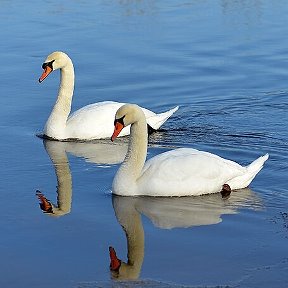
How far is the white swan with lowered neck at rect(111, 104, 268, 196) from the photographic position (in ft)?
29.5

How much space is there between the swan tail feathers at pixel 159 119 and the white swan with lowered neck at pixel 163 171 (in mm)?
2325

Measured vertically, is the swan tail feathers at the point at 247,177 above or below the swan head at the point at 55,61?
below

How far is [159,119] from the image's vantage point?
1157 centimetres

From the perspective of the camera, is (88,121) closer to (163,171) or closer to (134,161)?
(134,161)

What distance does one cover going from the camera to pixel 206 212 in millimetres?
8641

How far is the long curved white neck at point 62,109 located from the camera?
11.6 m

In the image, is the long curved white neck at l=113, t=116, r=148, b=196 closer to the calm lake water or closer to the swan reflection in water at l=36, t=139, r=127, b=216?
the calm lake water

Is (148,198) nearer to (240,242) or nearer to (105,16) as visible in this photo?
(240,242)

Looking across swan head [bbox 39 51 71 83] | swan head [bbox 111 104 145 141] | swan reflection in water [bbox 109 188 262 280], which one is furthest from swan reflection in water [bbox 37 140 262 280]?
swan head [bbox 39 51 71 83]

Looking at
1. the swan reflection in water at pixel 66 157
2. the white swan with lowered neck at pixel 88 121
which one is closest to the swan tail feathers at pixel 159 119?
the white swan with lowered neck at pixel 88 121

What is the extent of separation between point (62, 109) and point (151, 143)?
1367 millimetres

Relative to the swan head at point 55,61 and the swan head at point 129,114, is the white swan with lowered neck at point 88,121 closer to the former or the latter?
the swan head at point 55,61

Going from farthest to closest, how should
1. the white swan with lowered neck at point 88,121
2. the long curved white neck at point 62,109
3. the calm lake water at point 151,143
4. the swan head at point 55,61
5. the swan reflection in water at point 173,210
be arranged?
the swan head at point 55,61 → the long curved white neck at point 62,109 → the white swan with lowered neck at point 88,121 → the swan reflection in water at point 173,210 → the calm lake water at point 151,143

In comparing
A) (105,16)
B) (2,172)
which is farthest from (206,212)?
(105,16)
